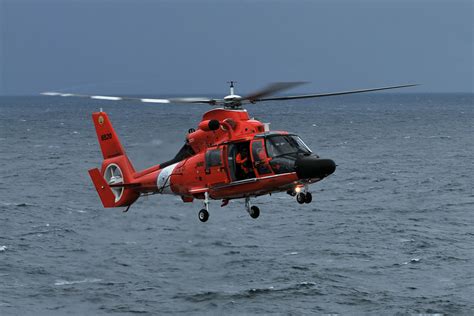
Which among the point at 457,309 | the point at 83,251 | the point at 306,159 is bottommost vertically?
the point at 457,309

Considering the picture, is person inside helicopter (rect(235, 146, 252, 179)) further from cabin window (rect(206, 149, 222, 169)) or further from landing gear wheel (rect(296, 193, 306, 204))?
landing gear wheel (rect(296, 193, 306, 204))

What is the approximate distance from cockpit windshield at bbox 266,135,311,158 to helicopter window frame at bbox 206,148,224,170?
2546mm

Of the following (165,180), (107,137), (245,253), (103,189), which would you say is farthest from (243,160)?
(245,253)

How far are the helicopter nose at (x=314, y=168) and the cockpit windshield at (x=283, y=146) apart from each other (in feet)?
4.51

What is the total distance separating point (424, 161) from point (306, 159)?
135m

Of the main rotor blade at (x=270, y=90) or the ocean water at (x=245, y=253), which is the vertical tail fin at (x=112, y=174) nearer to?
the main rotor blade at (x=270, y=90)

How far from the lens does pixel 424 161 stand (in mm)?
161625

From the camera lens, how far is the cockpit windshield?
108 ft

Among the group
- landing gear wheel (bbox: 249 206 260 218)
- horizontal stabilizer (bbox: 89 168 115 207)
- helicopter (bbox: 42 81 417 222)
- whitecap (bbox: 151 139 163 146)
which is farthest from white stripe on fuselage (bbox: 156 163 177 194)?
landing gear wheel (bbox: 249 206 260 218)

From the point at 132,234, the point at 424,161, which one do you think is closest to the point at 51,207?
the point at 132,234

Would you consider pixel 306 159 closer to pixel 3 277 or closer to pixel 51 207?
pixel 3 277

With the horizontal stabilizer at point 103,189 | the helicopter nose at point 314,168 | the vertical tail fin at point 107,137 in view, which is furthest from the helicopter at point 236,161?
the vertical tail fin at point 107,137

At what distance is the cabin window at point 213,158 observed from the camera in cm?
3450

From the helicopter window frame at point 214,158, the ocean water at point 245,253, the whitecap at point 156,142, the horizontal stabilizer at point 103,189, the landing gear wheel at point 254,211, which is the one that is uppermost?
the whitecap at point 156,142
